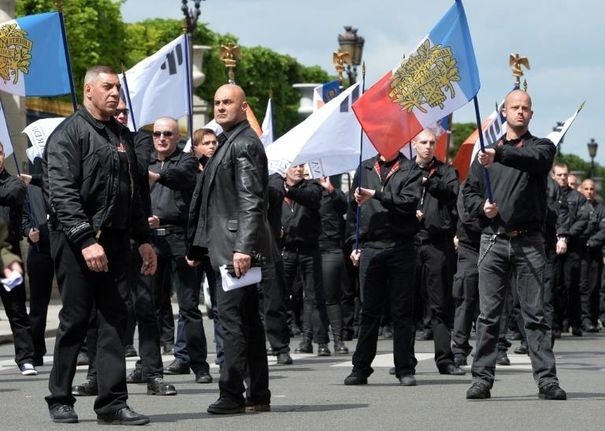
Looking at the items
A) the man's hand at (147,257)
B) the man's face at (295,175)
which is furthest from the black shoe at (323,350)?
the man's hand at (147,257)

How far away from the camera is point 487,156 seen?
1109 cm

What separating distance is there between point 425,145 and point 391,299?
8.28 feet

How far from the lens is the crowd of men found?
10273mm

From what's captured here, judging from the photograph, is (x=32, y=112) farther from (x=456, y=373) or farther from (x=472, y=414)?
(x=472, y=414)

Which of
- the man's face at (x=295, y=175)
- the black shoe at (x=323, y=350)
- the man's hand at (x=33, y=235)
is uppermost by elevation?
the man's face at (x=295, y=175)

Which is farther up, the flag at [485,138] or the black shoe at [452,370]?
the flag at [485,138]

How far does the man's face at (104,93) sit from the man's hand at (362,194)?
2874 mm

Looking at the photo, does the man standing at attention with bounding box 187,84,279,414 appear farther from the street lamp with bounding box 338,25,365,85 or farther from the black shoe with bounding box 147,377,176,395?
the street lamp with bounding box 338,25,365,85

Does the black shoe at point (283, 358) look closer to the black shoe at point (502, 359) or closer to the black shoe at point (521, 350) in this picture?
the black shoe at point (502, 359)

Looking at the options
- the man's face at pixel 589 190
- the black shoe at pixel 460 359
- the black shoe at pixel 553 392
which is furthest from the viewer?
the man's face at pixel 589 190

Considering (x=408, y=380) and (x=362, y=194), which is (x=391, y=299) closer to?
(x=408, y=380)

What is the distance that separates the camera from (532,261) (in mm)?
11750

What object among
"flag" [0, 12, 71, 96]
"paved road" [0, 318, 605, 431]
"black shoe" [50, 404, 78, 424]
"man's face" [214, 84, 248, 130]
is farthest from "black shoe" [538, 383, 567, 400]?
"flag" [0, 12, 71, 96]

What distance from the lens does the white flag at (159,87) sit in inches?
674
